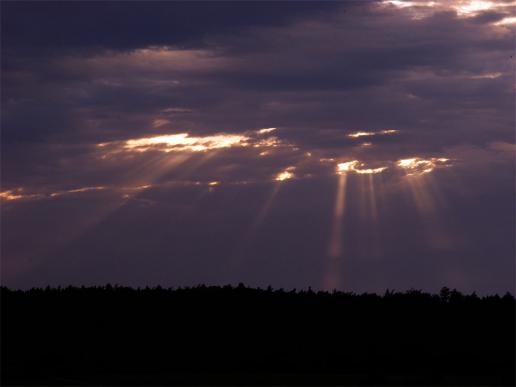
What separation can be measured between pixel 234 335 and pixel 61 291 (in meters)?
9.84

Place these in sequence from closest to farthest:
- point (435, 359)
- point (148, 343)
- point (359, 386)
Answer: point (359, 386) → point (435, 359) → point (148, 343)

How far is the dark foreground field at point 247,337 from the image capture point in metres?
37.6

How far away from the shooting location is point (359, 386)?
1266 inches

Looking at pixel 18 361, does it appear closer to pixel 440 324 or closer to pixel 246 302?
pixel 246 302

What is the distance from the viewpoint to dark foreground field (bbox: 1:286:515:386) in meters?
37.6

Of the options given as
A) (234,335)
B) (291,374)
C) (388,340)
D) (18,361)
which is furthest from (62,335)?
(388,340)

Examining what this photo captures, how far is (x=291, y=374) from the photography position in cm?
3850

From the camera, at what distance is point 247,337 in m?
41.8

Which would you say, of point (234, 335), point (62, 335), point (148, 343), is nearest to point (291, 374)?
point (234, 335)

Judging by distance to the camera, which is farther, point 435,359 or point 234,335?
point 234,335

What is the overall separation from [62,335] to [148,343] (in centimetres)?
425

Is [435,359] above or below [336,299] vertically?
below

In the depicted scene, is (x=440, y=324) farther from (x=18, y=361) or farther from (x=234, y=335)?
(x=18, y=361)

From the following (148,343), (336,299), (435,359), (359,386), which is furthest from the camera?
(336,299)
